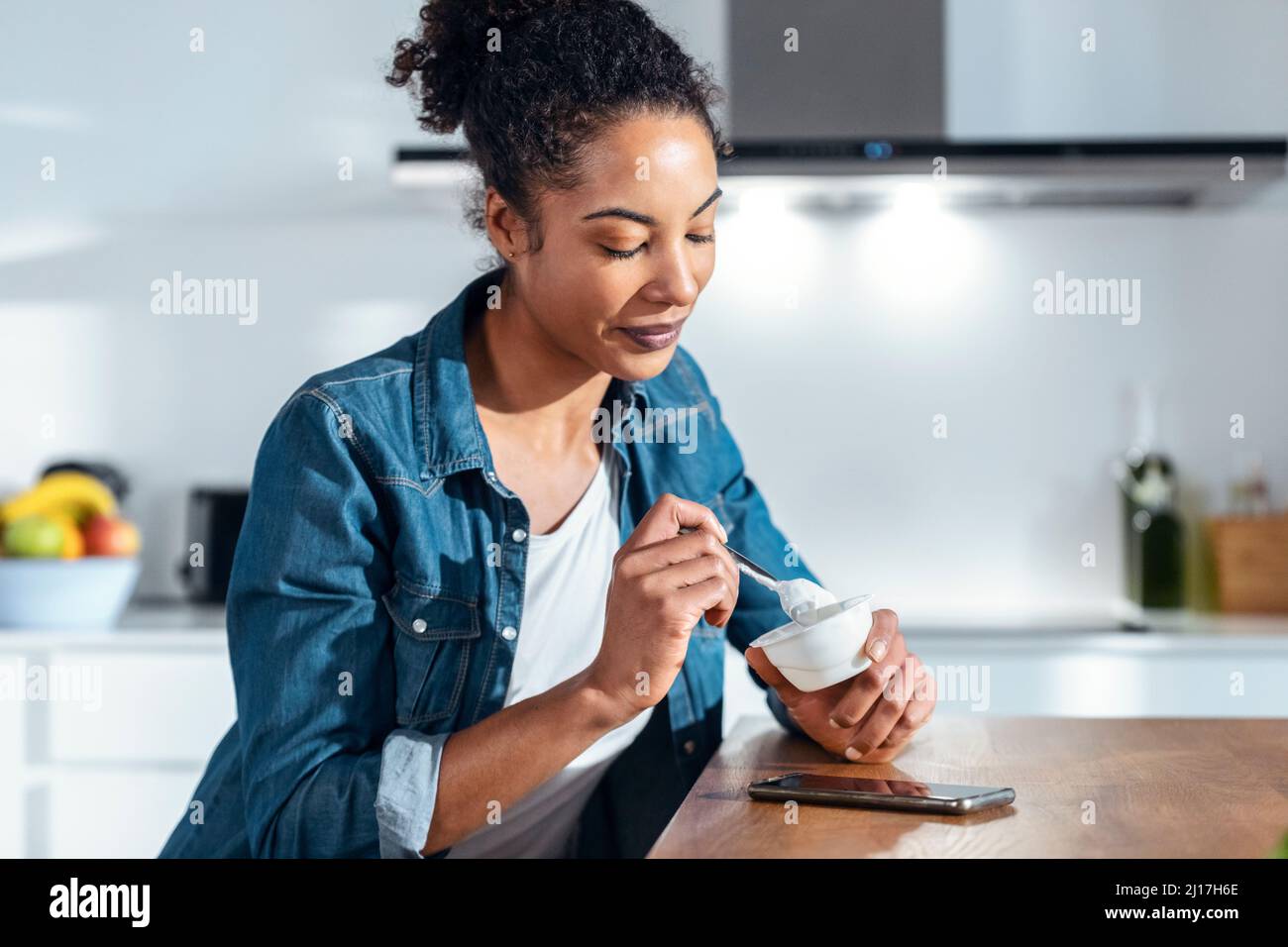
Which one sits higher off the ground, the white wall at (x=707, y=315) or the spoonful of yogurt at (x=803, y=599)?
the white wall at (x=707, y=315)

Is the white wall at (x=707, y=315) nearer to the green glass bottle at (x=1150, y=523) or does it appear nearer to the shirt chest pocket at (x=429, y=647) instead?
the green glass bottle at (x=1150, y=523)

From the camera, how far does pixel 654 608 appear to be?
0.84 metres

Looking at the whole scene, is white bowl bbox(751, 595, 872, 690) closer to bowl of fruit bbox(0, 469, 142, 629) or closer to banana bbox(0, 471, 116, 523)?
bowl of fruit bbox(0, 469, 142, 629)

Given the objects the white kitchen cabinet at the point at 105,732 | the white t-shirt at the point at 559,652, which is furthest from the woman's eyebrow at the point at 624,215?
the white kitchen cabinet at the point at 105,732

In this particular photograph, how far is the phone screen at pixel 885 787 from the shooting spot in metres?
0.81

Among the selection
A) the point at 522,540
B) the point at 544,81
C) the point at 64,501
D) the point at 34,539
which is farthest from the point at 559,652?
the point at 64,501

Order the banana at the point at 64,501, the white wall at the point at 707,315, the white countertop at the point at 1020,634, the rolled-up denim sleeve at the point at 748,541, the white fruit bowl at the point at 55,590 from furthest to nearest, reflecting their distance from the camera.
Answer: the white wall at the point at 707,315 < the banana at the point at 64,501 < the white fruit bowl at the point at 55,590 < the white countertop at the point at 1020,634 < the rolled-up denim sleeve at the point at 748,541

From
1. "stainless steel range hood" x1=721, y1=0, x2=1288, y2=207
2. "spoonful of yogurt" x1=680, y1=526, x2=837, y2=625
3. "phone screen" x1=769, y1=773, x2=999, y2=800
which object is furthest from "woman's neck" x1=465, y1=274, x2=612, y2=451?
"stainless steel range hood" x1=721, y1=0, x2=1288, y2=207

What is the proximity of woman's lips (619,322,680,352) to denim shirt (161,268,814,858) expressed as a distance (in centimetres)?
15

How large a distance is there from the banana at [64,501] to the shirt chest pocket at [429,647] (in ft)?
5.20

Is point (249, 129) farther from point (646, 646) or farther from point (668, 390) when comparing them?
point (646, 646)

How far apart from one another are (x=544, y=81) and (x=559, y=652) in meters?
0.48

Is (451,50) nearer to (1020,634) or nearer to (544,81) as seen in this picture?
(544,81)

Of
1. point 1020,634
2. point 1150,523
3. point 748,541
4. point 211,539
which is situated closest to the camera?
point 748,541
